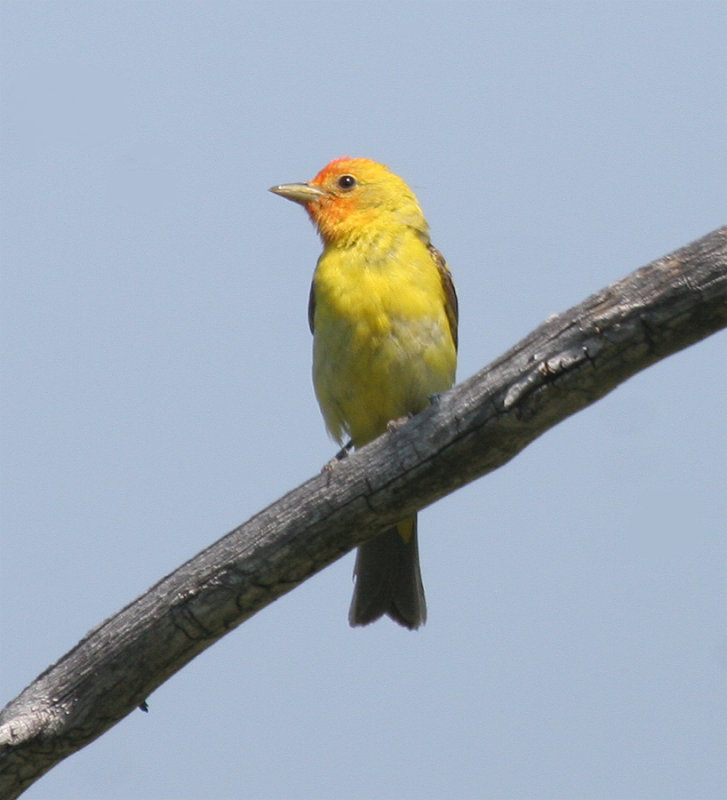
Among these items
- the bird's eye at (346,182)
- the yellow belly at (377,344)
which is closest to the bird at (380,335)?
the yellow belly at (377,344)

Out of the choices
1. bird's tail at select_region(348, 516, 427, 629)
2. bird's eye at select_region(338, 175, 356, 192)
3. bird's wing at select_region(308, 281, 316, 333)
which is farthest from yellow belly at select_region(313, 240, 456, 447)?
bird's eye at select_region(338, 175, 356, 192)

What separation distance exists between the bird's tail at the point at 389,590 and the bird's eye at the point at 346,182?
6.80ft

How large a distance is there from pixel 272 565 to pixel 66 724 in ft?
3.25

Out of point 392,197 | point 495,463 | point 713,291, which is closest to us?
point 713,291

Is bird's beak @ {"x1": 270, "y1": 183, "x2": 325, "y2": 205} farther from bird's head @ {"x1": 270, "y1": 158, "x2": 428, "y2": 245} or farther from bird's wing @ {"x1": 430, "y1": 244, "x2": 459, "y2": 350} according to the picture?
bird's wing @ {"x1": 430, "y1": 244, "x2": 459, "y2": 350}

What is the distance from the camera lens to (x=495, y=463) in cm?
450

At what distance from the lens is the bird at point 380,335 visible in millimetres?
5953

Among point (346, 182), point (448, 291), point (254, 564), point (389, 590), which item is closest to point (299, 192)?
point (346, 182)

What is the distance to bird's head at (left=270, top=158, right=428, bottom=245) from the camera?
6605 millimetres

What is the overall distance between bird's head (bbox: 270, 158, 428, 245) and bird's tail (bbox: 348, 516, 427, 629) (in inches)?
66.0

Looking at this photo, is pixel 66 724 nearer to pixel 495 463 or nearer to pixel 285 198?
pixel 495 463

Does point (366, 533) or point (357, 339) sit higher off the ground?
point (357, 339)

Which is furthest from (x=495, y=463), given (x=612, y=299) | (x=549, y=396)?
(x=612, y=299)

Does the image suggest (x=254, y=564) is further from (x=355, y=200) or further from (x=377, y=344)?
(x=355, y=200)
